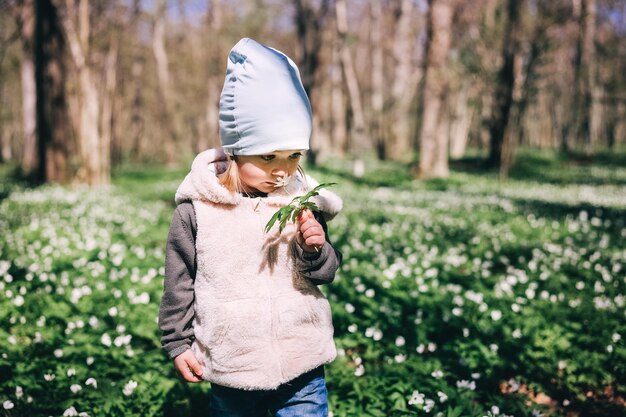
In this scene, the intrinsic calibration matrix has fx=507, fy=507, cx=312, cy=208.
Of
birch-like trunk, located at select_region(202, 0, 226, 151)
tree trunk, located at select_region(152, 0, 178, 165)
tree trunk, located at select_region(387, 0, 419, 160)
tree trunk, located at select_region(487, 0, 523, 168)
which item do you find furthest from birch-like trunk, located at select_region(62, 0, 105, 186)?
tree trunk, located at select_region(387, 0, 419, 160)

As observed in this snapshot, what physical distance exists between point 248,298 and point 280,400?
0.48 m

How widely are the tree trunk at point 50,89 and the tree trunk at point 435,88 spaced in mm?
11668

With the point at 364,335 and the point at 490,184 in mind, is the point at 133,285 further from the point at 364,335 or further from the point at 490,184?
the point at 490,184

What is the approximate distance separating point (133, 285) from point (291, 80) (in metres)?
4.33

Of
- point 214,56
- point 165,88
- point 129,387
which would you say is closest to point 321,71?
point 214,56

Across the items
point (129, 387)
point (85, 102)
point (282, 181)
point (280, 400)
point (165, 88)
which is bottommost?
point (129, 387)

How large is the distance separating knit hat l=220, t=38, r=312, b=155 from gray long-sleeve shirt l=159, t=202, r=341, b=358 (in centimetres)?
40

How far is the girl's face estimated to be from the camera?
6.80ft

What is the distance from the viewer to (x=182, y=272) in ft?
6.98

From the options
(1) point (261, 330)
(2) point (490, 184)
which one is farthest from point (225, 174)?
(2) point (490, 184)

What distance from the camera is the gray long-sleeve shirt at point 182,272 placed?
209cm

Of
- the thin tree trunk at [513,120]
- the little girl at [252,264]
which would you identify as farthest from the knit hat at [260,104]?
the thin tree trunk at [513,120]

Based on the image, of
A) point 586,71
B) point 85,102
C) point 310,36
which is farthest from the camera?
point 586,71

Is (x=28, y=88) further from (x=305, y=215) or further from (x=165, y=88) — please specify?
(x=305, y=215)
